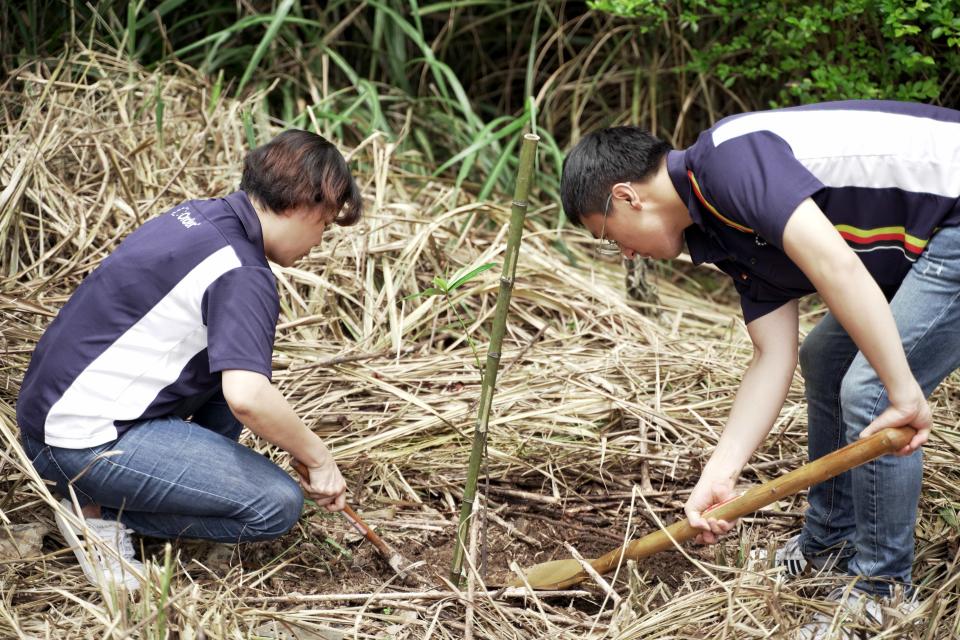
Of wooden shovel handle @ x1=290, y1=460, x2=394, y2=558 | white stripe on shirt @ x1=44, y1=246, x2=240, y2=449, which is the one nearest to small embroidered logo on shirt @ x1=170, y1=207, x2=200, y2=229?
white stripe on shirt @ x1=44, y1=246, x2=240, y2=449

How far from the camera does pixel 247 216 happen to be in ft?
6.34

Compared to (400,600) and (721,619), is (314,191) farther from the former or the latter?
(721,619)


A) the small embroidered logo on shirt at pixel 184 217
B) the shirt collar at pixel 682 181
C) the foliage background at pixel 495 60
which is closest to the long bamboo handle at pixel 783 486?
the shirt collar at pixel 682 181

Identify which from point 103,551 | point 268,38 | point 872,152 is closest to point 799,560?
point 872,152

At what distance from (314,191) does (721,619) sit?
117cm

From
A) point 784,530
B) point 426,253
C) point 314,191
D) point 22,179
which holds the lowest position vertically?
point 784,530

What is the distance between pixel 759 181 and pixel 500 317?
50cm

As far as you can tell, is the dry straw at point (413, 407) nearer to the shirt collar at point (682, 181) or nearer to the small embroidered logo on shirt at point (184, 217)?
the small embroidered logo on shirt at point (184, 217)

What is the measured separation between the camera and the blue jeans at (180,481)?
1.94 meters

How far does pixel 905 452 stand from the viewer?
1.67 m

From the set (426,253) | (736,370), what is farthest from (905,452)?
(426,253)

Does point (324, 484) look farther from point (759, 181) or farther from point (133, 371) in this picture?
point (759, 181)

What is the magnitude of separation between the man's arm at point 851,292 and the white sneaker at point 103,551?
1286 millimetres

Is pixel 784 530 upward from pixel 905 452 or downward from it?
downward
